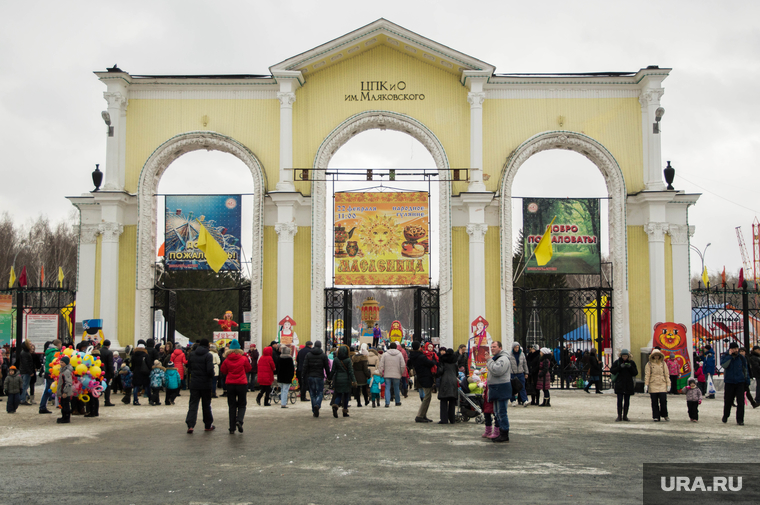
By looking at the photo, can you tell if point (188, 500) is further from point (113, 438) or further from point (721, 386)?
point (721, 386)

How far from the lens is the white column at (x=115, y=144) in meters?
24.7

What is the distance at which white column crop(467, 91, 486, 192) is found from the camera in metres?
24.3

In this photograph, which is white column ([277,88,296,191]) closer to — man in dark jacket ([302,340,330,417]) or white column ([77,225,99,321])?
white column ([77,225,99,321])

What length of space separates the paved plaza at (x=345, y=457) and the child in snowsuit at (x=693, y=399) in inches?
12.6

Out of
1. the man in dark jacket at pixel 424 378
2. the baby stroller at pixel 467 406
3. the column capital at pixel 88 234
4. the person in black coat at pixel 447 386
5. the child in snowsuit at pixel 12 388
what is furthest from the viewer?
the column capital at pixel 88 234

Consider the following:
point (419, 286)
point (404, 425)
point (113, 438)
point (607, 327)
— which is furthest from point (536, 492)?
point (607, 327)

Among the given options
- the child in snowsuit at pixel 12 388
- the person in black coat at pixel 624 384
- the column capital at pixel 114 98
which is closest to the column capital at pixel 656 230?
the person in black coat at pixel 624 384

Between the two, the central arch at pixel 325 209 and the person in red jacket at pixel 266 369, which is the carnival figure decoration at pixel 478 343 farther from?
the person in red jacket at pixel 266 369

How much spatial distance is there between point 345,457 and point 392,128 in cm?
1731

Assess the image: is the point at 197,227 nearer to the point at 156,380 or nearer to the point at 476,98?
the point at 156,380

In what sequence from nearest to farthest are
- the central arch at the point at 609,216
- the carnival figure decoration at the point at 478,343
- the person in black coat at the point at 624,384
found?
the person in black coat at the point at 624,384
the carnival figure decoration at the point at 478,343
the central arch at the point at 609,216

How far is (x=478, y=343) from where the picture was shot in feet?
77.8

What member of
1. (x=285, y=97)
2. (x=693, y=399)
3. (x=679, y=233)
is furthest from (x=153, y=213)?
(x=693, y=399)

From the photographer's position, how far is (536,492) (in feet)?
25.1
